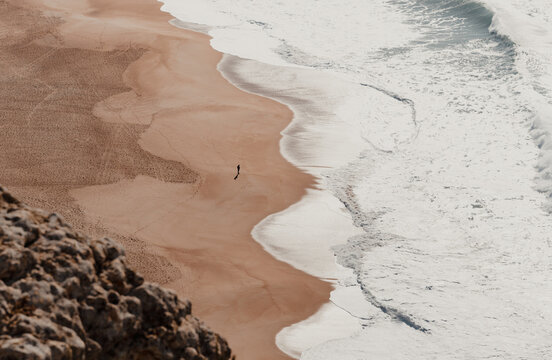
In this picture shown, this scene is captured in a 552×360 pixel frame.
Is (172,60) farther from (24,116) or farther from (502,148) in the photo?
(502,148)

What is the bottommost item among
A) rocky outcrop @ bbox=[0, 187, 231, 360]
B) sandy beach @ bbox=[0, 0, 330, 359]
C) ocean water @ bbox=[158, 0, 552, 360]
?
sandy beach @ bbox=[0, 0, 330, 359]

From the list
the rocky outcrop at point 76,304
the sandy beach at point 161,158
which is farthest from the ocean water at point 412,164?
the rocky outcrop at point 76,304

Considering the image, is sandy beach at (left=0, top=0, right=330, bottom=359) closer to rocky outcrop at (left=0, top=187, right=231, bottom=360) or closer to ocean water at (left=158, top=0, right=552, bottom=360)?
ocean water at (left=158, top=0, right=552, bottom=360)

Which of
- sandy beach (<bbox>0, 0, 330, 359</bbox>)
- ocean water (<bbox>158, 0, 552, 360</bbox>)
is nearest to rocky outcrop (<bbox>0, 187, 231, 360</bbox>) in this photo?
sandy beach (<bbox>0, 0, 330, 359</bbox>)

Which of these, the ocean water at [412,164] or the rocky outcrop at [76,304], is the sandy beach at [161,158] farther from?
the rocky outcrop at [76,304]

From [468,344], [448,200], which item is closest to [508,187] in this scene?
[448,200]

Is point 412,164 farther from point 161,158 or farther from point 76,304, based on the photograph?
point 76,304
